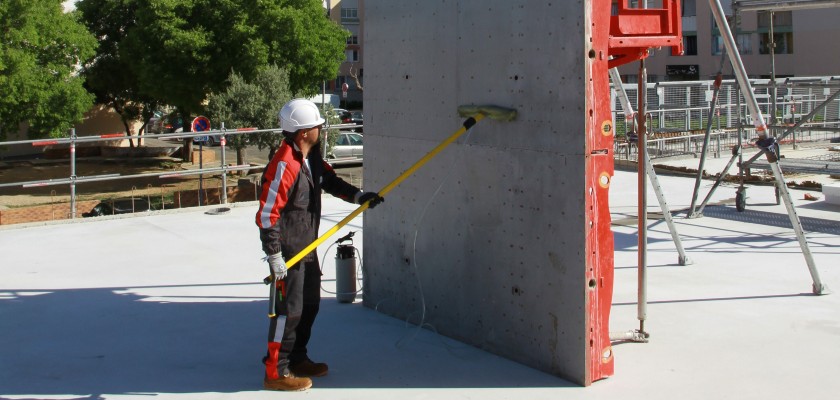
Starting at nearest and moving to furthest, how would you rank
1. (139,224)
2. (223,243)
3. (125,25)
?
(223,243)
(139,224)
(125,25)

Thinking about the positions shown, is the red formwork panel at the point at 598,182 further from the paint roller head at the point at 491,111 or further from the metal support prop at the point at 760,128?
the metal support prop at the point at 760,128

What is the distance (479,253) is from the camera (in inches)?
260

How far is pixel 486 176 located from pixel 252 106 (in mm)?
22974

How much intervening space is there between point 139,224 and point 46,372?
6184mm

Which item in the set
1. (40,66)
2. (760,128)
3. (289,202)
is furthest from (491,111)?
(40,66)

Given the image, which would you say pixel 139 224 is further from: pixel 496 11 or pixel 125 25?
pixel 125 25

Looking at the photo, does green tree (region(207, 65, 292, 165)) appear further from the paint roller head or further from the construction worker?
the construction worker

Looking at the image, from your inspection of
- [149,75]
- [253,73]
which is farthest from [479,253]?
[149,75]

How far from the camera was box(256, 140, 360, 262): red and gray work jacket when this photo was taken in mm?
5730

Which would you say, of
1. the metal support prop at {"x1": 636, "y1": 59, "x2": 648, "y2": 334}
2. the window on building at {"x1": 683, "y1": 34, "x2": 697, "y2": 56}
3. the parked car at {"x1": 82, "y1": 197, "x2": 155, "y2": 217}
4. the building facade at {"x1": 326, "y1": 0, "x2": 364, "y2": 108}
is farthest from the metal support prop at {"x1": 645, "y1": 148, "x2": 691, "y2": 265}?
the building facade at {"x1": 326, "y1": 0, "x2": 364, "y2": 108}

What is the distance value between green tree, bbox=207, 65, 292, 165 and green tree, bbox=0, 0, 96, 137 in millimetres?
4508

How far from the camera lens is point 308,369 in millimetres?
6141

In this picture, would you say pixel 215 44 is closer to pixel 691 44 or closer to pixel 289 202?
Answer: pixel 289 202

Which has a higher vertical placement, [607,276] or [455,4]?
[455,4]
